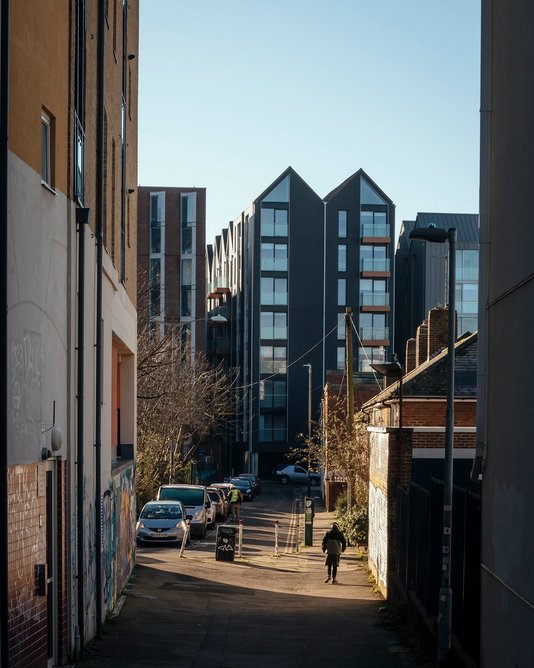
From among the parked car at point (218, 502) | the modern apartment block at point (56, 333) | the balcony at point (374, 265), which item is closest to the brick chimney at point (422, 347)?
the modern apartment block at point (56, 333)

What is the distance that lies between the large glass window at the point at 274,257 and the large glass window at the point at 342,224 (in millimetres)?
4558

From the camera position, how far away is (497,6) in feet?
41.2

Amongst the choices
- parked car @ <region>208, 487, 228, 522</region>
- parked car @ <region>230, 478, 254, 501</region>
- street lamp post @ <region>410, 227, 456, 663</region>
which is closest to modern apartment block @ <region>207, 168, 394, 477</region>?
parked car @ <region>230, 478, 254, 501</region>

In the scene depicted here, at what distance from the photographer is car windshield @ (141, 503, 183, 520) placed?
116 feet

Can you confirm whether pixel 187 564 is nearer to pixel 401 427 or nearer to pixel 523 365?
pixel 401 427

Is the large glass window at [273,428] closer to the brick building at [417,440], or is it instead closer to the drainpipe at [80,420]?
the brick building at [417,440]

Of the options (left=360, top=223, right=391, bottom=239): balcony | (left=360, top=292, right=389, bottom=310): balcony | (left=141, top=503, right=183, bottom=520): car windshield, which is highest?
(left=360, top=223, right=391, bottom=239): balcony

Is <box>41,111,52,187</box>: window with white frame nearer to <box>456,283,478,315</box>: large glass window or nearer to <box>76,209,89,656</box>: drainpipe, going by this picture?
<box>76,209,89,656</box>: drainpipe

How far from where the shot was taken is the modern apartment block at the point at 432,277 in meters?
82.0

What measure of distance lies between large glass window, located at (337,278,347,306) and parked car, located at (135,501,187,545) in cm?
5351

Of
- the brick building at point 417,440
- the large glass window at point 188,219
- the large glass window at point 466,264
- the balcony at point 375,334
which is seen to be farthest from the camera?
the large glass window at point 188,219

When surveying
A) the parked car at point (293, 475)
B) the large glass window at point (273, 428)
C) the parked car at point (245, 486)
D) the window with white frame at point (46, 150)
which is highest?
the window with white frame at point (46, 150)

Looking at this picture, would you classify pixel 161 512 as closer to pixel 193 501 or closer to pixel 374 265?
pixel 193 501

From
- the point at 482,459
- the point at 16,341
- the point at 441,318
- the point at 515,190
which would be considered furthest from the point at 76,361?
the point at 441,318
